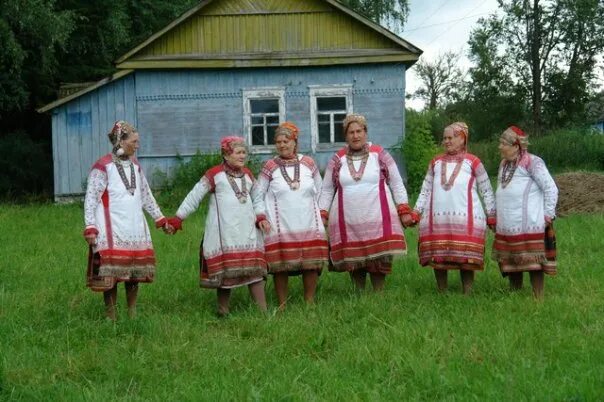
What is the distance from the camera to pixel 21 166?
22234 millimetres

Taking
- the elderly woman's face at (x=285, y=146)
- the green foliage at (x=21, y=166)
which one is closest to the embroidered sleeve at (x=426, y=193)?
the elderly woman's face at (x=285, y=146)

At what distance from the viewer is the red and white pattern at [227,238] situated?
6.68 m

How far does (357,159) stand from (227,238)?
4.48ft

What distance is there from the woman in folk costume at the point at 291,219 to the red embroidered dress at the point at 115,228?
1034 millimetres

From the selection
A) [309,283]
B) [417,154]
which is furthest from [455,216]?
[417,154]

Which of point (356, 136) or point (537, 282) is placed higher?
point (356, 136)

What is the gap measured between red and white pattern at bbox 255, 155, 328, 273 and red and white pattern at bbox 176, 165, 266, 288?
15 cm

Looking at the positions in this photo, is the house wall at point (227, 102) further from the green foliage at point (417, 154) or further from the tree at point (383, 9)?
the tree at point (383, 9)

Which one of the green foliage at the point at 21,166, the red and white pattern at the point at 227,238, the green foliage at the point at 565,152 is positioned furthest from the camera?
the green foliage at the point at 565,152

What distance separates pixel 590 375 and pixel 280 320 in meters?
2.46

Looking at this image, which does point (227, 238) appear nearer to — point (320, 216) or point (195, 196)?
point (195, 196)

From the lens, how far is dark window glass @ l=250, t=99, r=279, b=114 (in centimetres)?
1864

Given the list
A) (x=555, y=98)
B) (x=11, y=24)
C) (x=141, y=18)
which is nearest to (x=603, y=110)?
(x=555, y=98)

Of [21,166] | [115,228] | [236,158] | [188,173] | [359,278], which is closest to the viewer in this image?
[115,228]
